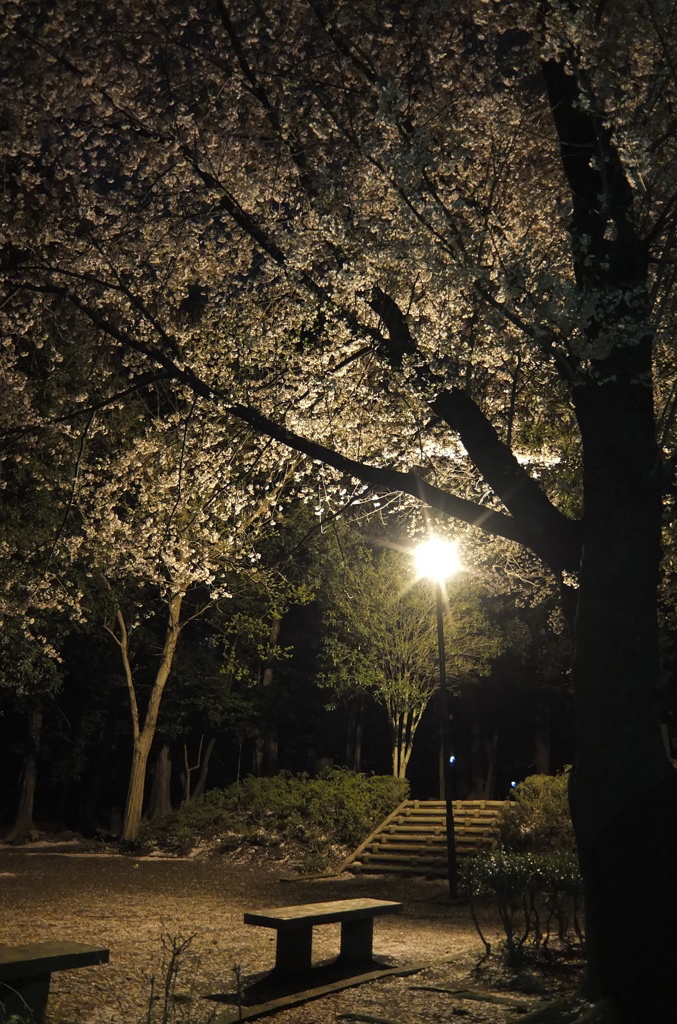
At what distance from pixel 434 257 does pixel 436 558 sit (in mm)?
7390

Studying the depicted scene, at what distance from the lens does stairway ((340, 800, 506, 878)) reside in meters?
19.2

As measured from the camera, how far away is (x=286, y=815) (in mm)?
22672

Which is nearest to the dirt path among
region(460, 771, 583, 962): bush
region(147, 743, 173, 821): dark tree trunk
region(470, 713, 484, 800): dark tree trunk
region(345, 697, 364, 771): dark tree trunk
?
region(460, 771, 583, 962): bush

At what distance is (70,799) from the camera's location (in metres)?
41.2

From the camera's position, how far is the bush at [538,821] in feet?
59.2

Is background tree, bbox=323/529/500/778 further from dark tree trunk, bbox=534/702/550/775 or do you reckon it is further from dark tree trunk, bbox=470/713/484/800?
dark tree trunk, bbox=470/713/484/800

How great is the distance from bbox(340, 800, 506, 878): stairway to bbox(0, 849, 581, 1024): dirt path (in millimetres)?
990

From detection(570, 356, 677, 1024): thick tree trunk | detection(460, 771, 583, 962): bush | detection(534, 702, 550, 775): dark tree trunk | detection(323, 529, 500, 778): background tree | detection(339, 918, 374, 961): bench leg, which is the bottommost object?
detection(339, 918, 374, 961): bench leg

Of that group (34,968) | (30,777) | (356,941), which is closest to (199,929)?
(356,941)

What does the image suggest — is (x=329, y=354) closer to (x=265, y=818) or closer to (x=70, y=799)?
(x=265, y=818)

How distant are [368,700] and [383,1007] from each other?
34792 millimetres

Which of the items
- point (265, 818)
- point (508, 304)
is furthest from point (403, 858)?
point (508, 304)

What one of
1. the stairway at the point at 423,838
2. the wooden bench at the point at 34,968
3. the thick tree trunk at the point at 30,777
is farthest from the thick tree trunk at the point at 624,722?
the thick tree trunk at the point at 30,777

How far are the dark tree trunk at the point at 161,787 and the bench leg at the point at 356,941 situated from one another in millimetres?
27331
